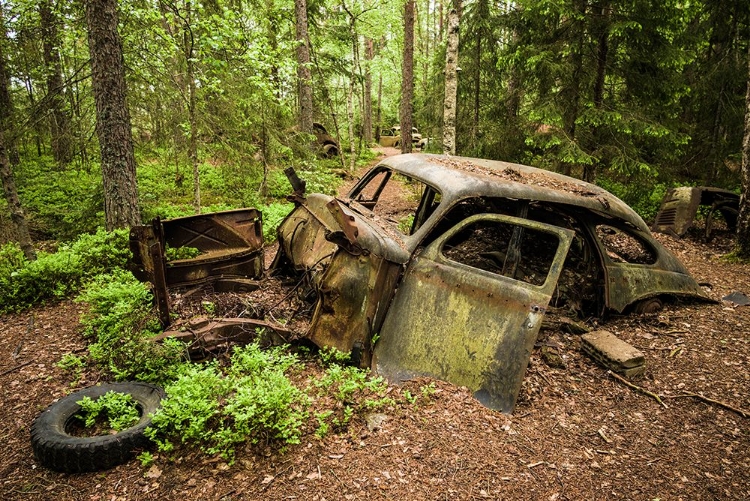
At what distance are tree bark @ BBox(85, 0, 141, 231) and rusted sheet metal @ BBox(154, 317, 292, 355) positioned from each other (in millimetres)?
3529

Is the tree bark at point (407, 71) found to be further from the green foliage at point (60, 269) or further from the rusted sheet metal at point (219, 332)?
the rusted sheet metal at point (219, 332)

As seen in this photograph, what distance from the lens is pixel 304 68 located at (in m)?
11.3

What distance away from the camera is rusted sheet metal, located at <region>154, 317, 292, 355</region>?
353 centimetres

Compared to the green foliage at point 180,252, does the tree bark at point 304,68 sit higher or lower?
higher

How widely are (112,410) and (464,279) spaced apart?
281 cm

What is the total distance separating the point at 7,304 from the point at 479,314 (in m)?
5.51

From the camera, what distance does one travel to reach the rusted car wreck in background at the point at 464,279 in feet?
10.8

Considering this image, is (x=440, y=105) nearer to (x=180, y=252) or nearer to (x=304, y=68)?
(x=304, y=68)

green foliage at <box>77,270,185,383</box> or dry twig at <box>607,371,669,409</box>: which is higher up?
green foliage at <box>77,270,185,383</box>

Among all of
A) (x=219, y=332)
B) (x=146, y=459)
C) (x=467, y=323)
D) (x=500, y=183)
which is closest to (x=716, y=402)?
(x=467, y=323)

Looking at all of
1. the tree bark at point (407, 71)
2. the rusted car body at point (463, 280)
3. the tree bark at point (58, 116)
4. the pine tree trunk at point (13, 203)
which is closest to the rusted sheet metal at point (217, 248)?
the rusted car body at point (463, 280)

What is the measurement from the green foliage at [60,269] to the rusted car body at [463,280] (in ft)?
9.62

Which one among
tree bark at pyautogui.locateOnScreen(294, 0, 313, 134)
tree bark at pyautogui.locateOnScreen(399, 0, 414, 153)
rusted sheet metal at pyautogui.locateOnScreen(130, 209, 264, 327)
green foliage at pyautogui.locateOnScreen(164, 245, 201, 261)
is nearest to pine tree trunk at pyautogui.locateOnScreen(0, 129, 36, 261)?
green foliage at pyautogui.locateOnScreen(164, 245, 201, 261)

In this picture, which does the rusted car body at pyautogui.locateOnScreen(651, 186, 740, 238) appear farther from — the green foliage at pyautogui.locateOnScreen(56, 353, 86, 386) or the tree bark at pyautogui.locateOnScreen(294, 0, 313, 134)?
the green foliage at pyautogui.locateOnScreen(56, 353, 86, 386)
